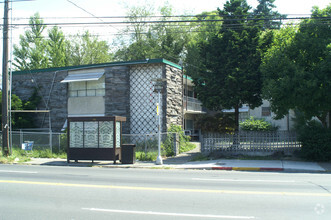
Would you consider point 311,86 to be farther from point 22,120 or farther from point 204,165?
point 22,120

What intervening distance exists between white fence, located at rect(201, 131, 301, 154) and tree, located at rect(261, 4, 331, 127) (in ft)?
4.82

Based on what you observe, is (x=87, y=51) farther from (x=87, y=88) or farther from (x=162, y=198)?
(x=162, y=198)

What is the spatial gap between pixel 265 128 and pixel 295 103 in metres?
15.5

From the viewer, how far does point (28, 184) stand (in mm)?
10336

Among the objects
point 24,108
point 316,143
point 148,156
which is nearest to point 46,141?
Result: point 24,108

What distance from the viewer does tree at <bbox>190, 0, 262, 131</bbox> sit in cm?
1891

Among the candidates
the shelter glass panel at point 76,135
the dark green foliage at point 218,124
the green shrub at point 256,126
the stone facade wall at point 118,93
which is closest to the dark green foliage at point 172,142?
the dark green foliage at point 218,124

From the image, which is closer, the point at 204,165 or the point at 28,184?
the point at 28,184

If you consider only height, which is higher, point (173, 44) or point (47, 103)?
point (173, 44)

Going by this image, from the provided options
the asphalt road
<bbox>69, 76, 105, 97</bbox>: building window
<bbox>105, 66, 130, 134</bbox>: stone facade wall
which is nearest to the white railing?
<bbox>105, 66, 130, 134</bbox>: stone facade wall

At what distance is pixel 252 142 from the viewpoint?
18.4m

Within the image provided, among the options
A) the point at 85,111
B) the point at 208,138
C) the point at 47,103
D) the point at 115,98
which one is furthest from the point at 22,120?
the point at 208,138

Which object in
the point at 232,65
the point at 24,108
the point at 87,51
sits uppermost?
the point at 87,51

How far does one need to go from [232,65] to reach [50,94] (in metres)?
15.2
